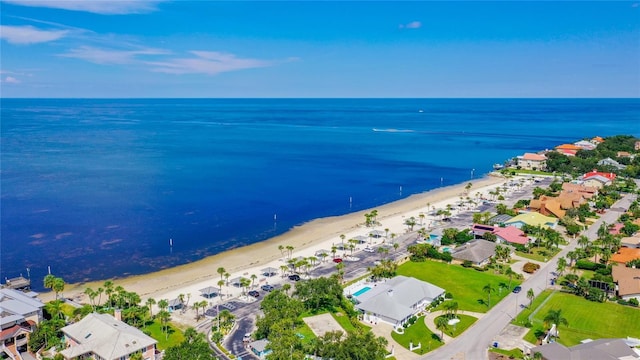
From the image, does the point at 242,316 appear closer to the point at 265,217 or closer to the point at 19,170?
the point at 265,217

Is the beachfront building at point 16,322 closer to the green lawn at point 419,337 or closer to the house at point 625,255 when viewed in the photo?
the green lawn at point 419,337

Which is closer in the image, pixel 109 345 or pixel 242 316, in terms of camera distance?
pixel 109 345

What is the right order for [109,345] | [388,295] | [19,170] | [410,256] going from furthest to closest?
[19,170]
[410,256]
[388,295]
[109,345]

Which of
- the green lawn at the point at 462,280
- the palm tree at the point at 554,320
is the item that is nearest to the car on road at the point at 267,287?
the green lawn at the point at 462,280

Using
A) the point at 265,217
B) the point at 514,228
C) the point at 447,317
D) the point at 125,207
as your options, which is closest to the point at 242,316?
the point at 447,317

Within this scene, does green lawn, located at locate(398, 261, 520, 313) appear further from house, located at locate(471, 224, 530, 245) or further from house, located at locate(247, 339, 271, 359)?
house, located at locate(247, 339, 271, 359)

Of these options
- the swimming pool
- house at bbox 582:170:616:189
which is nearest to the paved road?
the swimming pool

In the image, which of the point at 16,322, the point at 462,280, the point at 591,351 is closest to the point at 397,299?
the point at 462,280

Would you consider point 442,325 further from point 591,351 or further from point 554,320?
point 591,351
